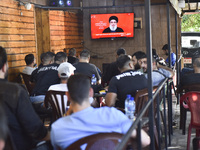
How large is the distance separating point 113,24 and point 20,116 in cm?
948

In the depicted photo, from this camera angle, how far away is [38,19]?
31.8 feet

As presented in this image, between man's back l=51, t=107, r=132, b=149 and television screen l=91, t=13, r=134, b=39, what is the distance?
953cm

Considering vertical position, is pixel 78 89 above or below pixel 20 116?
above

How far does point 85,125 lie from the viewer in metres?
2.19

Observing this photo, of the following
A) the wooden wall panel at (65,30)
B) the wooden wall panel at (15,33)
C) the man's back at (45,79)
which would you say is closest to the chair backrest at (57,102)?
the man's back at (45,79)

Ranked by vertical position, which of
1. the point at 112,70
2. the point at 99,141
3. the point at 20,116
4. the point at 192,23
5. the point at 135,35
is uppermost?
the point at 192,23

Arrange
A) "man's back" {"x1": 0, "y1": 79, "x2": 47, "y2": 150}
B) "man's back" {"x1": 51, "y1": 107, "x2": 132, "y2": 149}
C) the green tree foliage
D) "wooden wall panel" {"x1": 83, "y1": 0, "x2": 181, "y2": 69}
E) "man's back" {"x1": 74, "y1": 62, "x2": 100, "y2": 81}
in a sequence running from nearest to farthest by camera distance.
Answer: "man's back" {"x1": 51, "y1": 107, "x2": 132, "y2": 149} < "man's back" {"x1": 0, "y1": 79, "x2": 47, "y2": 150} < "man's back" {"x1": 74, "y1": 62, "x2": 100, "y2": 81} < "wooden wall panel" {"x1": 83, "y1": 0, "x2": 181, "y2": 69} < the green tree foliage

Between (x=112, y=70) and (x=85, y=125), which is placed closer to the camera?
(x=85, y=125)

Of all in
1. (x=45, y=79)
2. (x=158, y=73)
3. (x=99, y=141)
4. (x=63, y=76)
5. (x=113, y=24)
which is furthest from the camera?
(x=113, y=24)

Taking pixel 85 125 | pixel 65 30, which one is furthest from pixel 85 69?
pixel 65 30

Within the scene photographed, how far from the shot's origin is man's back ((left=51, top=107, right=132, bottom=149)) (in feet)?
7.18

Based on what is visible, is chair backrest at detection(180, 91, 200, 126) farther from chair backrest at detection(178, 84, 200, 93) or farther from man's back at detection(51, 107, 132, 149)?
man's back at detection(51, 107, 132, 149)

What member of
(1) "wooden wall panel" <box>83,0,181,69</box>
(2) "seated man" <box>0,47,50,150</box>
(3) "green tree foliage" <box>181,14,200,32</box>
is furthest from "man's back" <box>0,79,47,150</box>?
(3) "green tree foliage" <box>181,14,200,32</box>

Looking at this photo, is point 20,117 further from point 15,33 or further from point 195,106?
point 15,33
